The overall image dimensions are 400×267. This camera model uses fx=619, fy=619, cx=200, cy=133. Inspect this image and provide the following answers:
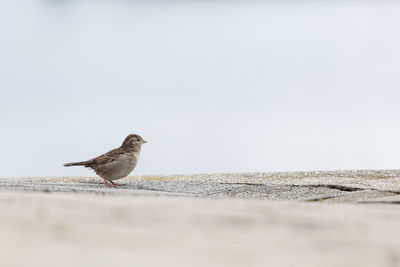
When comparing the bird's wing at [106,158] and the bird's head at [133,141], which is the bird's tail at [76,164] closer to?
the bird's wing at [106,158]

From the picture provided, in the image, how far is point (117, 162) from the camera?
770 cm

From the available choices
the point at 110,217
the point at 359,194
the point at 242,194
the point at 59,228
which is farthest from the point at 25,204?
the point at 242,194

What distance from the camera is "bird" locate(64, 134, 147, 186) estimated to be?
25.3 feet

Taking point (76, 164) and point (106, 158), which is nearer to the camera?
point (106, 158)

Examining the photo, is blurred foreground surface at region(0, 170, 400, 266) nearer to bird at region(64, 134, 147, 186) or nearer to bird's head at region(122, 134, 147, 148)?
bird at region(64, 134, 147, 186)

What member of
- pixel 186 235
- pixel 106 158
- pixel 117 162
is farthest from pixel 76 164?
pixel 186 235

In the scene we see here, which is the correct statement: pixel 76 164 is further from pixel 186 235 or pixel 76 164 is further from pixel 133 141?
pixel 186 235

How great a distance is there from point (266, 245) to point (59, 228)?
0.76m

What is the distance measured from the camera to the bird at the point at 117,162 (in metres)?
7.71

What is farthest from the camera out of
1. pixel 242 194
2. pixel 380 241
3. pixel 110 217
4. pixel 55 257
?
pixel 242 194

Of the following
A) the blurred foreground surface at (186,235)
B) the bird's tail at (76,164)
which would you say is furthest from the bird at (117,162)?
the blurred foreground surface at (186,235)

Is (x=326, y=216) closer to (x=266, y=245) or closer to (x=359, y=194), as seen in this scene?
(x=266, y=245)

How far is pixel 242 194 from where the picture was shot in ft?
24.8

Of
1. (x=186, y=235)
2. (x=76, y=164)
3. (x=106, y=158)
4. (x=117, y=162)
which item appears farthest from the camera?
(x=76, y=164)
